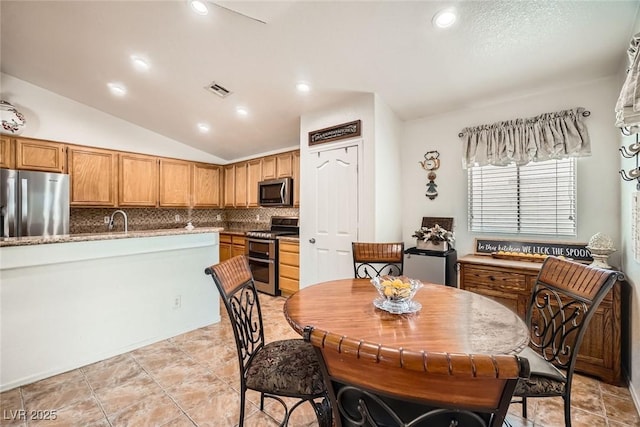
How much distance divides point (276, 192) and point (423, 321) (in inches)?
144

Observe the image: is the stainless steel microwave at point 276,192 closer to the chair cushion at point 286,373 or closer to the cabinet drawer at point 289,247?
the cabinet drawer at point 289,247

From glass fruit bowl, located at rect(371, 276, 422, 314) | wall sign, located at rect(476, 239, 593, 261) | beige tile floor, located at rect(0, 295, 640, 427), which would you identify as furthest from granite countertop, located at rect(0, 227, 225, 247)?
wall sign, located at rect(476, 239, 593, 261)

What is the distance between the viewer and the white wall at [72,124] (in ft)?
12.1

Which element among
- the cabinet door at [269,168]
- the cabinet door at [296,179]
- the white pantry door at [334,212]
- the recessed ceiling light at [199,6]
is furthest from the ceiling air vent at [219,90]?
the cabinet door at [269,168]

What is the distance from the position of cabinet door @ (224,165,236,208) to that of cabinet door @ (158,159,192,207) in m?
0.72

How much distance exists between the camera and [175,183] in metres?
5.06

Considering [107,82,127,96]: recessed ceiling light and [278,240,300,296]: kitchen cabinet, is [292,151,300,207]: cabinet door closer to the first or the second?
[278,240,300,296]: kitchen cabinet

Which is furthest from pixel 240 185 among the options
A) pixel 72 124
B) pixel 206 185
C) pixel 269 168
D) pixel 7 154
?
pixel 7 154

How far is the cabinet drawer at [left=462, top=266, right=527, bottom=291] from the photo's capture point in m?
2.45

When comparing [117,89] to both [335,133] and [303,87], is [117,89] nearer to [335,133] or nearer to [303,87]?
[303,87]

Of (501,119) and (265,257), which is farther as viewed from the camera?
(265,257)

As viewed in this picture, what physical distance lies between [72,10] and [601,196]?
196 inches

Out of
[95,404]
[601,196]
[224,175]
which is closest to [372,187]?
[601,196]

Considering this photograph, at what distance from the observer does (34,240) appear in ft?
6.93
